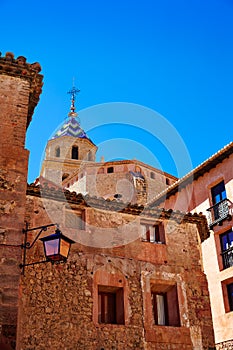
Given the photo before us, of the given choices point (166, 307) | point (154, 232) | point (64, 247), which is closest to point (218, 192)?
point (154, 232)

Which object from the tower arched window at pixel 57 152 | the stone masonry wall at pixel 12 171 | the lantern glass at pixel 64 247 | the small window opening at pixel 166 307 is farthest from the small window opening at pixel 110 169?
the lantern glass at pixel 64 247

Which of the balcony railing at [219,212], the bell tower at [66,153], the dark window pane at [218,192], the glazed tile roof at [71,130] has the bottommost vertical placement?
the balcony railing at [219,212]

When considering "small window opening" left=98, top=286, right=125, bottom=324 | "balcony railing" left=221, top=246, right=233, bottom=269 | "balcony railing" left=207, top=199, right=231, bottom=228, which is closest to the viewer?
"small window opening" left=98, top=286, right=125, bottom=324

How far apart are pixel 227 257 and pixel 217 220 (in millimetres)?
1773

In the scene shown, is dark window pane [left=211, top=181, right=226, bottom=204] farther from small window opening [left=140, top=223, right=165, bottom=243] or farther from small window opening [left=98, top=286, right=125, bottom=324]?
small window opening [left=98, top=286, right=125, bottom=324]

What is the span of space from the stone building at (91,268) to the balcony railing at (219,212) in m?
6.25

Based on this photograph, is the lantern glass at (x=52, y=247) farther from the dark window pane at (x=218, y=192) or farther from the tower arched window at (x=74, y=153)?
the tower arched window at (x=74, y=153)

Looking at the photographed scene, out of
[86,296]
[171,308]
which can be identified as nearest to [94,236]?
[86,296]

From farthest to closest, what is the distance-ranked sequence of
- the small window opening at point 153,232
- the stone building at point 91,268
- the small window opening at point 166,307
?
the small window opening at point 153,232, the small window opening at point 166,307, the stone building at point 91,268

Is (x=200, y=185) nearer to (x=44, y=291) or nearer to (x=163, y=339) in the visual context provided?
(x=163, y=339)

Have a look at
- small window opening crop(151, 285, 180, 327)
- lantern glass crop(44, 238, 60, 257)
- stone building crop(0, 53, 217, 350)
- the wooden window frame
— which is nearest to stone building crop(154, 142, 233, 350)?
stone building crop(0, 53, 217, 350)

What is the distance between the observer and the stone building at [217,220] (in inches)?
792

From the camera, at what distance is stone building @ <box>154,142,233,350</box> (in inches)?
792

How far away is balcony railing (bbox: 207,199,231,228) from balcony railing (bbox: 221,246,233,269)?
1416 mm
